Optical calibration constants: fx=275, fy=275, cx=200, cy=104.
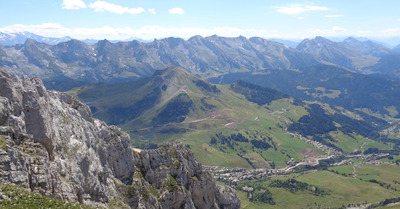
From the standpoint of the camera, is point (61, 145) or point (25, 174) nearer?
point (25, 174)

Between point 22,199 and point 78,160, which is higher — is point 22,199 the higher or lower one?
the higher one

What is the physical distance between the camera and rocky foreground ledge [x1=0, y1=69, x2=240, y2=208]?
5969cm

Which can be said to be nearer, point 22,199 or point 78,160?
point 22,199

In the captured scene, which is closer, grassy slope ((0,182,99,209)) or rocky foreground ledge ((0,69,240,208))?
grassy slope ((0,182,99,209))

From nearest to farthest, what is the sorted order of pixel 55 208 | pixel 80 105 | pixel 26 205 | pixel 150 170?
pixel 26 205 → pixel 55 208 → pixel 80 105 → pixel 150 170

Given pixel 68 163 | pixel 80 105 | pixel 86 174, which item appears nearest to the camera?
pixel 68 163

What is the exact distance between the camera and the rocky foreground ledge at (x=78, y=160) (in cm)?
5969

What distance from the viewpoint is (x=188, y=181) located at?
450ft

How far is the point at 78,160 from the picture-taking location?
78.4 meters

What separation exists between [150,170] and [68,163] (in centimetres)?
5299

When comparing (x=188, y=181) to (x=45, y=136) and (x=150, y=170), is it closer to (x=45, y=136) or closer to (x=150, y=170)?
(x=150, y=170)

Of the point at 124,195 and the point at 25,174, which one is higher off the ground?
the point at 25,174

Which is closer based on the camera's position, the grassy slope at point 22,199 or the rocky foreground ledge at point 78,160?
the grassy slope at point 22,199

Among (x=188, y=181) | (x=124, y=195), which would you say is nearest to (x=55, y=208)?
(x=124, y=195)
